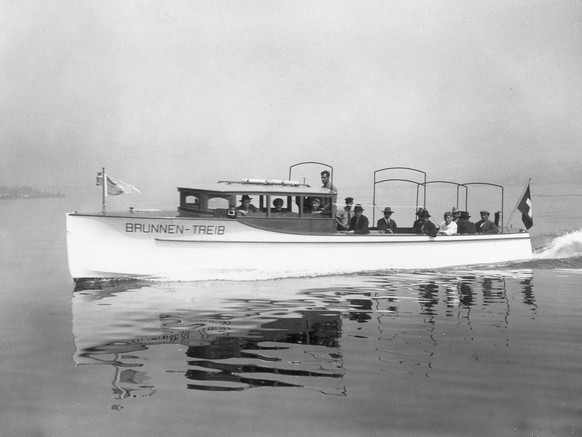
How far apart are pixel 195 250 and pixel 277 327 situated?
6423mm

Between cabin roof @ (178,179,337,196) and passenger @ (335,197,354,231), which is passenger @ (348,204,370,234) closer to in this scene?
passenger @ (335,197,354,231)

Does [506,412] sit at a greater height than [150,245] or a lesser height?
lesser

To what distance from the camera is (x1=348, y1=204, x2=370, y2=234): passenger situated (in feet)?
64.2

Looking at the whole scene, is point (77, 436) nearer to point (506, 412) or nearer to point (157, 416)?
point (157, 416)

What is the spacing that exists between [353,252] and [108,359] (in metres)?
11.1

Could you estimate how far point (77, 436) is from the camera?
20.8 ft

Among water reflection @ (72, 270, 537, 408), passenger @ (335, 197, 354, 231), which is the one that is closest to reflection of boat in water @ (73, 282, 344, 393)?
water reflection @ (72, 270, 537, 408)

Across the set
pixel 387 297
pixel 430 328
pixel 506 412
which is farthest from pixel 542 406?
pixel 387 297

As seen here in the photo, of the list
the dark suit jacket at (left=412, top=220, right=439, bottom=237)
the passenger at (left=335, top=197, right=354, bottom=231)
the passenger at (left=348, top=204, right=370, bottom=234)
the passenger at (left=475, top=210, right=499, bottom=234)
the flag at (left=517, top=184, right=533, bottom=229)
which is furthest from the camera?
the flag at (left=517, top=184, right=533, bottom=229)

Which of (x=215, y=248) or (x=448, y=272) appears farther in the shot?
(x=448, y=272)

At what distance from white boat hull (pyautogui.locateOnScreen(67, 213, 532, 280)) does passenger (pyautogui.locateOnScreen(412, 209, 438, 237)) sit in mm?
2777

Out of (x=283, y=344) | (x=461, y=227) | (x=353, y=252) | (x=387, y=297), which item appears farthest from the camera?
(x=461, y=227)

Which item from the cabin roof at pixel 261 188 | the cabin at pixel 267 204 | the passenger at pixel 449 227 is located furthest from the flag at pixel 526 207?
the cabin roof at pixel 261 188

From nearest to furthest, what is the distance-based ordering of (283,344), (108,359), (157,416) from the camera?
(157,416) → (108,359) → (283,344)
